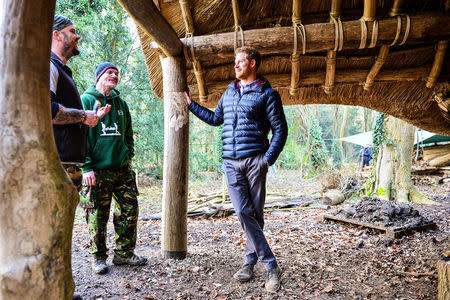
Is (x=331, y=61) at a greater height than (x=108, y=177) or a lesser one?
greater

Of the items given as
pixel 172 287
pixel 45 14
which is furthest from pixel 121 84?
pixel 45 14

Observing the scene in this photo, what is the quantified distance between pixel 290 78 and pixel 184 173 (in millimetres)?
2030

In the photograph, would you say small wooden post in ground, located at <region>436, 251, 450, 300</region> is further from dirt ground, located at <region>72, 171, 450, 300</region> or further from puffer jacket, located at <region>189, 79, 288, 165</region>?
puffer jacket, located at <region>189, 79, 288, 165</region>

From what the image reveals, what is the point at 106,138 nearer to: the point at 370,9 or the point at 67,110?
the point at 67,110

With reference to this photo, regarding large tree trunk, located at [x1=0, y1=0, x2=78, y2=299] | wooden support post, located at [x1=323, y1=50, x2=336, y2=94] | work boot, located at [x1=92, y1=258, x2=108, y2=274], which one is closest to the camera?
large tree trunk, located at [x1=0, y1=0, x2=78, y2=299]

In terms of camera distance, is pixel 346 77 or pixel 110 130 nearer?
pixel 110 130

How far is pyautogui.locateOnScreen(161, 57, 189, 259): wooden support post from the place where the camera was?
3141mm

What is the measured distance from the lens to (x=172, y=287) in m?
2.61

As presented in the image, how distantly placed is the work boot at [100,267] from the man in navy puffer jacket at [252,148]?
1.29 metres

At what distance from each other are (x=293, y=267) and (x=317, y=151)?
8.91 meters

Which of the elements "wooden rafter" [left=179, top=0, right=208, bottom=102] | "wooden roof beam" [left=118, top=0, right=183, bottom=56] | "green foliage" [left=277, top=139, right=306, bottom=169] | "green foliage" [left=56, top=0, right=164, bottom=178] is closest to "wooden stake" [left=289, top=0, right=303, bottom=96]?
"wooden rafter" [left=179, top=0, right=208, bottom=102]

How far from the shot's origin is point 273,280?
2586 millimetres


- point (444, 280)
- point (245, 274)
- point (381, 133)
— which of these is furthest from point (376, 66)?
point (381, 133)

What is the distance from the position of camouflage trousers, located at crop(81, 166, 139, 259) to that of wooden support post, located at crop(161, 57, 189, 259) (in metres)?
0.35
